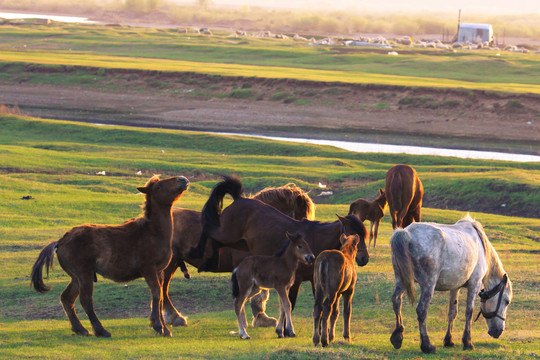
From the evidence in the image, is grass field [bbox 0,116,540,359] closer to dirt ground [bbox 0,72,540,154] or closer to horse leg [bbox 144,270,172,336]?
horse leg [bbox 144,270,172,336]

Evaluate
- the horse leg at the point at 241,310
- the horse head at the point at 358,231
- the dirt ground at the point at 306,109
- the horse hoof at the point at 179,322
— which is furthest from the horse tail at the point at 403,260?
the dirt ground at the point at 306,109

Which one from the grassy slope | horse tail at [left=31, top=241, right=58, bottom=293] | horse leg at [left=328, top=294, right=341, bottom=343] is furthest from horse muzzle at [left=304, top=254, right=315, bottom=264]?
the grassy slope

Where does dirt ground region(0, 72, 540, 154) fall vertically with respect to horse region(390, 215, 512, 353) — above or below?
below

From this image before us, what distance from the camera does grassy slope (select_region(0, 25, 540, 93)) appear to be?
69.4 metres

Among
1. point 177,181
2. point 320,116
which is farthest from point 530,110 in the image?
point 177,181

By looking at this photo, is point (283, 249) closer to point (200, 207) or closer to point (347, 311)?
point (347, 311)

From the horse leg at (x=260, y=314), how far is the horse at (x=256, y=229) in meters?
0.90

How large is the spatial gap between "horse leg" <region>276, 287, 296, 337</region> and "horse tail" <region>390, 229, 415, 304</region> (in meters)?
1.65

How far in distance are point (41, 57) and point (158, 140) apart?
142 ft

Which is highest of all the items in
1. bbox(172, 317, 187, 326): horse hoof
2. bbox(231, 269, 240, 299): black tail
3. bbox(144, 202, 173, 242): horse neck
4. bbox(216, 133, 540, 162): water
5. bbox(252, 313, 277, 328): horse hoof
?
bbox(144, 202, 173, 242): horse neck

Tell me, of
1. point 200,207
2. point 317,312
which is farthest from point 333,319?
point 200,207

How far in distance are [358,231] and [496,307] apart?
8.12 feet

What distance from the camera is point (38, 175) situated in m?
31.0

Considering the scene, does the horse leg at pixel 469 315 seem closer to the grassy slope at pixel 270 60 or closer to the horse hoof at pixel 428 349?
the horse hoof at pixel 428 349
